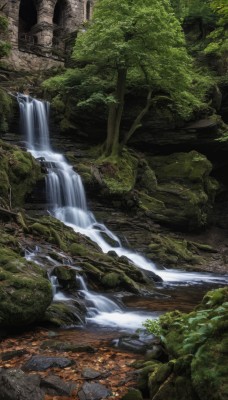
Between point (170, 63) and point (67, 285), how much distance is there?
48.0 feet

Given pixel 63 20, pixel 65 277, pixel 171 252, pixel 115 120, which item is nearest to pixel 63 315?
pixel 65 277

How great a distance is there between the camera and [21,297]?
7.41 meters

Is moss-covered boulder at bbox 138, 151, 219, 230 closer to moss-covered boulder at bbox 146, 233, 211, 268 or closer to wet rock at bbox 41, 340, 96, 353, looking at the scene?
moss-covered boulder at bbox 146, 233, 211, 268

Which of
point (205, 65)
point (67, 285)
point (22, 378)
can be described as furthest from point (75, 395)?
point (205, 65)

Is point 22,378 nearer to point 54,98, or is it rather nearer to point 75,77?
point 75,77

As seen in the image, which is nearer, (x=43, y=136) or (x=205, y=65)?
(x=43, y=136)

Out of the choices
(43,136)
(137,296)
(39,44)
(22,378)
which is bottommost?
(137,296)

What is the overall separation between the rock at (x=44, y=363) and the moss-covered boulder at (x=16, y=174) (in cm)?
980

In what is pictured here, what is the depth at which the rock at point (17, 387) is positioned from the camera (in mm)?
4500

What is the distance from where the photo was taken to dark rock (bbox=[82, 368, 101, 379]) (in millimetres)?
5453

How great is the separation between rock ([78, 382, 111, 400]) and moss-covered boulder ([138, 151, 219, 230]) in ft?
53.1

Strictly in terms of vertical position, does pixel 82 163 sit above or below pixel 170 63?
below

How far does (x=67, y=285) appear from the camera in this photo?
1029 cm

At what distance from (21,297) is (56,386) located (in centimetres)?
258
